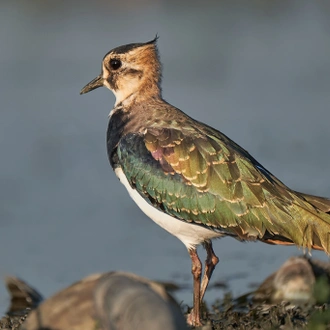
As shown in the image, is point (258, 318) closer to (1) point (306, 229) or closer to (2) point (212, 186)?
(1) point (306, 229)

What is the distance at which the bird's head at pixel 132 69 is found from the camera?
9.53 metres

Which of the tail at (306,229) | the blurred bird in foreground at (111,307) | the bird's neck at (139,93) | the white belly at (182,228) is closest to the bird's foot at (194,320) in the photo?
the white belly at (182,228)

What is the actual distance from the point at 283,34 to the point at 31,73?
5.14 meters

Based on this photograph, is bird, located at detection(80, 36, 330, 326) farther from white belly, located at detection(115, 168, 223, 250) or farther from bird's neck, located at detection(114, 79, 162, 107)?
bird's neck, located at detection(114, 79, 162, 107)

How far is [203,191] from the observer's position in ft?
26.9

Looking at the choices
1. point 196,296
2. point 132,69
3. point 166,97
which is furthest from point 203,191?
point 166,97

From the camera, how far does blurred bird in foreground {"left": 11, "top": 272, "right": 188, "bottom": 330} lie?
227 inches

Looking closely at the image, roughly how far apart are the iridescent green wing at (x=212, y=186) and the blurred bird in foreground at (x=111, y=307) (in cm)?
175

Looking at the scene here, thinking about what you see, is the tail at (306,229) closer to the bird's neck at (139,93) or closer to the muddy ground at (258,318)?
the muddy ground at (258,318)

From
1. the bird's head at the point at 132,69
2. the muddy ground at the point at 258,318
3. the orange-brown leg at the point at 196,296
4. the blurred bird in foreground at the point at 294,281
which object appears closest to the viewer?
the muddy ground at the point at 258,318

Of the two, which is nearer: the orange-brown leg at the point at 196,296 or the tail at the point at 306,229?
the tail at the point at 306,229

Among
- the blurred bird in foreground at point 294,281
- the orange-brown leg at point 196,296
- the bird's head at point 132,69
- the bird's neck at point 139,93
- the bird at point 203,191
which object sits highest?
the bird's head at point 132,69

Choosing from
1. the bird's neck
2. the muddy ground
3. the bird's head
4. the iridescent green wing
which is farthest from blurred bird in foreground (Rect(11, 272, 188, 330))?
the bird's head

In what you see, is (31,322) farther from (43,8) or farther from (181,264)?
(43,8)
